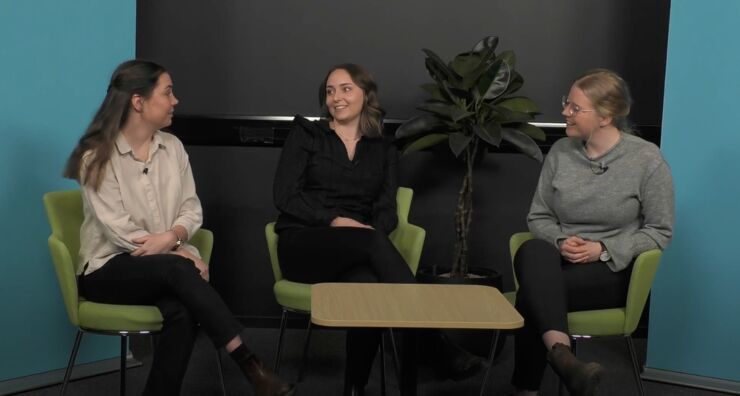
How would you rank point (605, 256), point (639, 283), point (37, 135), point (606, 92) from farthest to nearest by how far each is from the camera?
point (37, 135)
point (606, 92)
point (605, 256)
point (639, 283)

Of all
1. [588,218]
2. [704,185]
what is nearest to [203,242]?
[588,218]

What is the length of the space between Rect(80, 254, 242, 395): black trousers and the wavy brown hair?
1.63 m

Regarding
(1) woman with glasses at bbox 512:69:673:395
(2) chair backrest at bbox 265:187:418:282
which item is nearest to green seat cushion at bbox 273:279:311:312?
(2) chair backrest at bbox 265:187:418:282

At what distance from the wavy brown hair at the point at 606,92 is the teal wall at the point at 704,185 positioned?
64cm

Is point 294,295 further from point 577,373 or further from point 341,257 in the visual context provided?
point 577,373

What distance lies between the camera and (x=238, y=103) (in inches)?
184

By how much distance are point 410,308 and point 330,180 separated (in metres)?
1.53

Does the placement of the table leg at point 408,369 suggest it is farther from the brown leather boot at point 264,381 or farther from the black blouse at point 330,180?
the black blouse at point 330,180

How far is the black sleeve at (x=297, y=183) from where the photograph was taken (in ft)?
12.5

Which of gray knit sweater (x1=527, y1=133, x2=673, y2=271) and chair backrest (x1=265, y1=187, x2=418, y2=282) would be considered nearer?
gray knit sweater (x1=527, y1=133, x2=673, y2=271)

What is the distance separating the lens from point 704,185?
13.0 ft

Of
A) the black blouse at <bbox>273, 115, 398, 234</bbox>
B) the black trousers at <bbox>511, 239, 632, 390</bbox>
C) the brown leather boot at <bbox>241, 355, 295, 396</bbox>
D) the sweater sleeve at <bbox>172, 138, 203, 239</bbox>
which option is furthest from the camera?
the black blouse at <bbox>273, 115, 398, 234</bbox>

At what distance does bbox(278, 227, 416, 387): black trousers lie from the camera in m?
3.46

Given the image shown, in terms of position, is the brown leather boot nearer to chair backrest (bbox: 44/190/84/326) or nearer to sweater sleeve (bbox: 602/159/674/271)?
chair backrest (bbox: 44/190/84/326)
